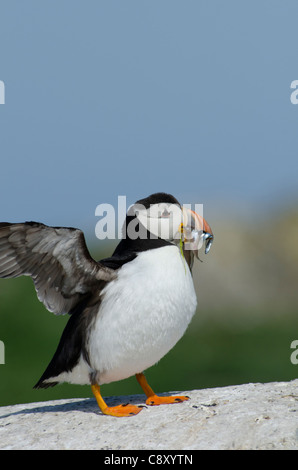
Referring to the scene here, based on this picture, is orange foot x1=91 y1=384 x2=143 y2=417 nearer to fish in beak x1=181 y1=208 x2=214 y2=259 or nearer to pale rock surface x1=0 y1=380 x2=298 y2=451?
pale rock surface x1=0 y1=380 x2=298 y2=451

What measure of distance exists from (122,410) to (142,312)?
1142mm

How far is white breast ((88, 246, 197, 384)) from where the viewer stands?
21.8ft

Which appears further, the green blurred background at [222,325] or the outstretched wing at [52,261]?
the green blurred background at [222,325]

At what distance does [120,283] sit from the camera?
6816 mm

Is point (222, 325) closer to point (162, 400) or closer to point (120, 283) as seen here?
point (162, 400)

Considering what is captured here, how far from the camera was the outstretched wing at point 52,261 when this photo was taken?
269 inches

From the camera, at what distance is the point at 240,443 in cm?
621

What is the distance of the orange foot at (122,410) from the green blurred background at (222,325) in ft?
18.4

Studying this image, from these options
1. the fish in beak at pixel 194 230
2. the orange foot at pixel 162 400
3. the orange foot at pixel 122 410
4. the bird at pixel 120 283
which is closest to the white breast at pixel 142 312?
the bird at pixel 120 283

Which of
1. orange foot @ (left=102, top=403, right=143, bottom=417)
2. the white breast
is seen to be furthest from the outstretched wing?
orange foot @ (left=102, top=403, right=143, bottom=417)

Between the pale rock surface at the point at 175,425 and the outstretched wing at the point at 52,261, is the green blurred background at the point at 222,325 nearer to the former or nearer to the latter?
the pale rock surface at the point at 175,425

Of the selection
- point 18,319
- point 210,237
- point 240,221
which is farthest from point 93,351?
point 240,221
